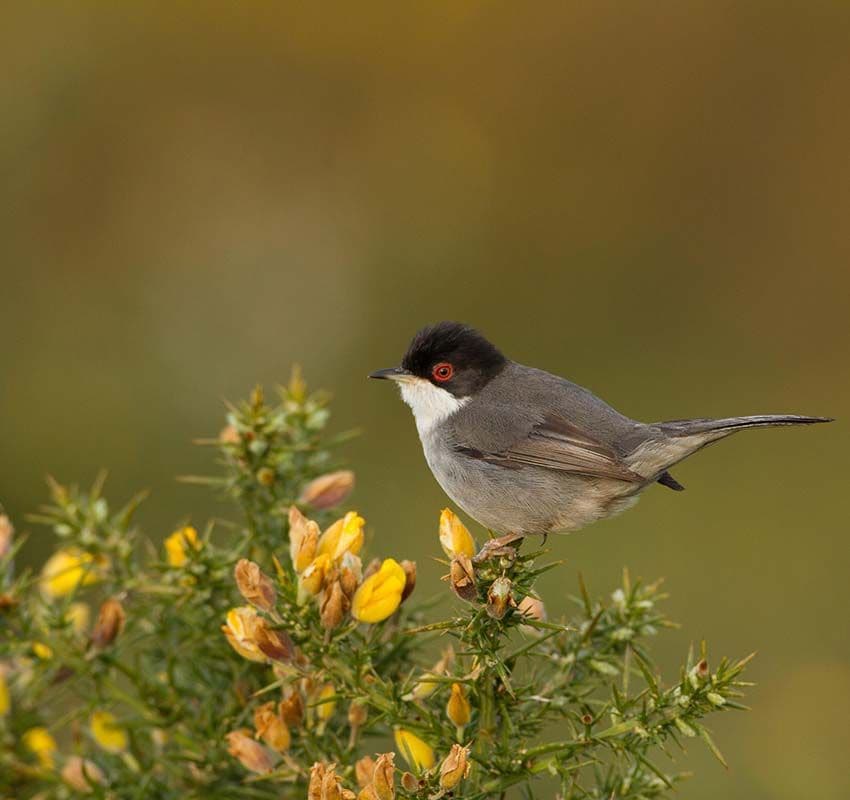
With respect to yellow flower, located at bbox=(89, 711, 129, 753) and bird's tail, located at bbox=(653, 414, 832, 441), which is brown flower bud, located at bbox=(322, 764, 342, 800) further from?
bird's tail, located at bbox=(653, 414, 832, 441)

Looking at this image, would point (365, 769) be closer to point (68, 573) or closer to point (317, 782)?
point (317, 782)

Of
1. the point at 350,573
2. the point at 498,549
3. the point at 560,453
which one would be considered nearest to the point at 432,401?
the point at 560,453

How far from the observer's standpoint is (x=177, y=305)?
875cm

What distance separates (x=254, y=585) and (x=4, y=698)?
89cm

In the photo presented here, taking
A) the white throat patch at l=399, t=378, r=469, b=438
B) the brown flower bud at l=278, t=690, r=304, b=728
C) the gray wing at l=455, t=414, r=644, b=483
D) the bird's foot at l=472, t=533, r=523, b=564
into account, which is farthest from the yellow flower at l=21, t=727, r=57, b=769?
the white throat patch at l=399, t=378, r=469, b=438

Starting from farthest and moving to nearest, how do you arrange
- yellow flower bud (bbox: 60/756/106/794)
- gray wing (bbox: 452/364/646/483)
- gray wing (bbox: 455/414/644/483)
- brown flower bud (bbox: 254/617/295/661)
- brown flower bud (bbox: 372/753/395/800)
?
gray wing (bbox: 452/364/646/483)
gray wing (bbox: 455/414/644/483)
yellow flower bud (bbox: 60/756/106/794)
brown flower bud (bbox: 254/617/295/661)
brown flower bud (bbox: 372/753/395/800)

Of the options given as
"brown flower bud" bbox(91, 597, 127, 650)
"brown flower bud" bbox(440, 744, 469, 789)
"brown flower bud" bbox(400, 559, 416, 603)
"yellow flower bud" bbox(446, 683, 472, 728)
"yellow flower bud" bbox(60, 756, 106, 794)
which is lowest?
A: "yellow flower bud" bbox(60, 756, 106, 794)

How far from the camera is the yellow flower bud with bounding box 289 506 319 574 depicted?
8.75 feet

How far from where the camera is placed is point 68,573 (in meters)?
3.26

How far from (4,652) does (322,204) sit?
6742 millimetres

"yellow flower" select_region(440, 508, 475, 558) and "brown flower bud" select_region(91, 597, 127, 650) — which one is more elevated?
"yellow flower" select_region(440, 508, 475, 558)

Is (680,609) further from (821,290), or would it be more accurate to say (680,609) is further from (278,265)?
(278,265)

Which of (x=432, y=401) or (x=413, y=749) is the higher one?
(x=432, y=401)

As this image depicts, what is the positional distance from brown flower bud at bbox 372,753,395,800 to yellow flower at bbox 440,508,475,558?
25.2 inches
